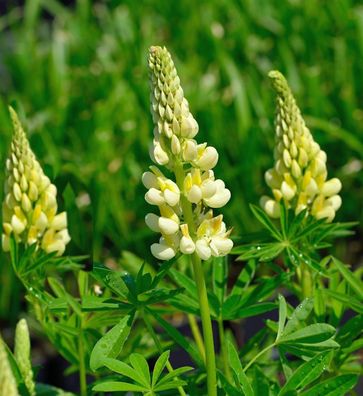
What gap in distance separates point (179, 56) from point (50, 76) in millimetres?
543

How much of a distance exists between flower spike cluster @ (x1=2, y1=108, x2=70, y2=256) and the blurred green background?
84 centimetres

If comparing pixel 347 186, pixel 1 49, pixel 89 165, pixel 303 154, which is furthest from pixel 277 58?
pixel 303 154

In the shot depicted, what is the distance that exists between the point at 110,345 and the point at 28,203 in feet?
1.09

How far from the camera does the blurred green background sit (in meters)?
2.85

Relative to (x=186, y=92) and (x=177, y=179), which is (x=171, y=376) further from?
(x=186, y=92)

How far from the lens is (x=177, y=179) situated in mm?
1266

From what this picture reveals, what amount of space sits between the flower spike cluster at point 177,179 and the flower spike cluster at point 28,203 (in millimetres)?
314

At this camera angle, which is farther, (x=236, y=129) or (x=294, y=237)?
(x=236, y=129)

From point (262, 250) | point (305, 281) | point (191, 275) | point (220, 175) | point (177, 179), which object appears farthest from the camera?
point (220, 175)

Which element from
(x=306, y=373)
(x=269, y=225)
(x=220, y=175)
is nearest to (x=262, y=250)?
(x=269, y=225)

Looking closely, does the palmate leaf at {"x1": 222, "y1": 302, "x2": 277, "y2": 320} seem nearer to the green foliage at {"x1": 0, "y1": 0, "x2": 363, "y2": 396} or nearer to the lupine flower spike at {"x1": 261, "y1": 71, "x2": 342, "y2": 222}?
the green foliage at {"x1": 0, "y1": 0, "x2": 363, "y2": 396}

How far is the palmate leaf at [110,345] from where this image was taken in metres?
1.30

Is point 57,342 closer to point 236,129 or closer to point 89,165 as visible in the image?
point 89,165

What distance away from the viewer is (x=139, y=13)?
388 centimetres
